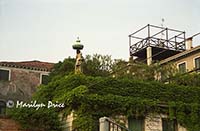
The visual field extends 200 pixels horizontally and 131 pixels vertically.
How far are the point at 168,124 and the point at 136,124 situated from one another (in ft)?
4.73

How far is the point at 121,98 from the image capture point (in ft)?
58.1

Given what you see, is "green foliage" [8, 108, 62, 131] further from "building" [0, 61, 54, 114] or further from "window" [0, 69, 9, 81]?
"window" [0, 69, 9, 81]

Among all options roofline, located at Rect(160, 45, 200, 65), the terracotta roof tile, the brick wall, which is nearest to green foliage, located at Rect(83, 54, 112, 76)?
roofline, located at Rect(160, 45, 200, 65)

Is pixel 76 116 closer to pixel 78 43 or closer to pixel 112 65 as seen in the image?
pixel 78 43

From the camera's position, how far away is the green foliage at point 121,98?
1703cm

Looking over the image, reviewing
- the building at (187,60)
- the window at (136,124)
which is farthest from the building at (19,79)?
the window at (136,124)

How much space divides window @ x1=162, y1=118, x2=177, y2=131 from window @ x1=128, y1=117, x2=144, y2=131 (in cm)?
99

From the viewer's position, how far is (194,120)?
60.8ft

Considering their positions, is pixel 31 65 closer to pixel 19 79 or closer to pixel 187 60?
pixel 19 79

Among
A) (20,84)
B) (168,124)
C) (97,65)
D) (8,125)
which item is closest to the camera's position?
(8,125)

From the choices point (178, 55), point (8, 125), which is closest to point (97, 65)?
point (178, 55)

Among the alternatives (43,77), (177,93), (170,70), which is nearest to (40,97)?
(177,93)

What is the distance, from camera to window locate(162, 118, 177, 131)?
59.8 feet

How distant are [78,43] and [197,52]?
41.4 feet
